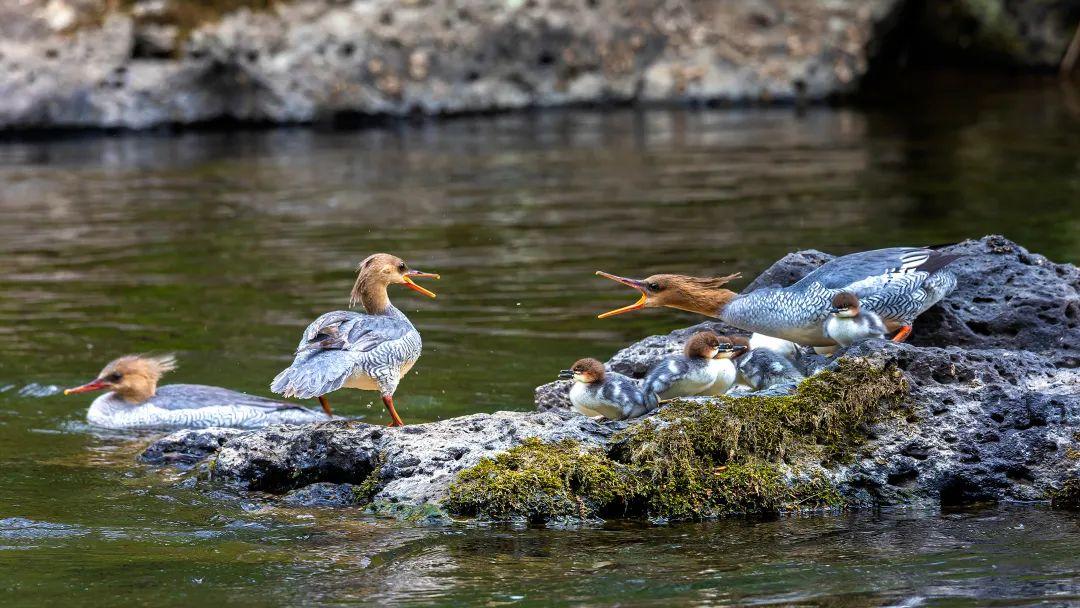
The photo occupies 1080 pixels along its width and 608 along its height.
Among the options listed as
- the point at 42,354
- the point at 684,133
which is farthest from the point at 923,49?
the point at 42,354

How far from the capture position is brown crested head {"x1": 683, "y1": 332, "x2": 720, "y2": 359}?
708 centimetres

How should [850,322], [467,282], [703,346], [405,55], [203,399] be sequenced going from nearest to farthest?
[703,346]
[850,322]
[203,399]
[467,282]
[405,55]

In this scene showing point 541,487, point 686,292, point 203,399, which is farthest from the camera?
point 203,399

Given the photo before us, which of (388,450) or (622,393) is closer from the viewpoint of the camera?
(388,450)

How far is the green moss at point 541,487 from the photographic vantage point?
6.19 metres

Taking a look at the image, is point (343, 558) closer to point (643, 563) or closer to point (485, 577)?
point (485, 577)

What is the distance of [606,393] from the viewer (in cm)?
701

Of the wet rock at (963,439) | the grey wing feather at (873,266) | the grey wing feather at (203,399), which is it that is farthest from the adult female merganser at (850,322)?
the grey wing feather at (203,399)

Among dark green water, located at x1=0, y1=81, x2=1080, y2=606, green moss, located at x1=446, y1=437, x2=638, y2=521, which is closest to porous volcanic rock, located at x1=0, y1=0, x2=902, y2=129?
dark green water, located at x1=0, y1=81, x2=1080, y2=606

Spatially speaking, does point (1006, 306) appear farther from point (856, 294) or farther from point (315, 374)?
point (315, 374)

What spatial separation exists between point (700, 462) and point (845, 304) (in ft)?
4.28

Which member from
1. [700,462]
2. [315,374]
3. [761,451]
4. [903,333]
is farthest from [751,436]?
[315,374]

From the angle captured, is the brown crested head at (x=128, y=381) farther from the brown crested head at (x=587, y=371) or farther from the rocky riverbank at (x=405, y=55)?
the rocky riverbank at (x=405, y=55)

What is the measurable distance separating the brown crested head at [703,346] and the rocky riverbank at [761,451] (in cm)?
59
